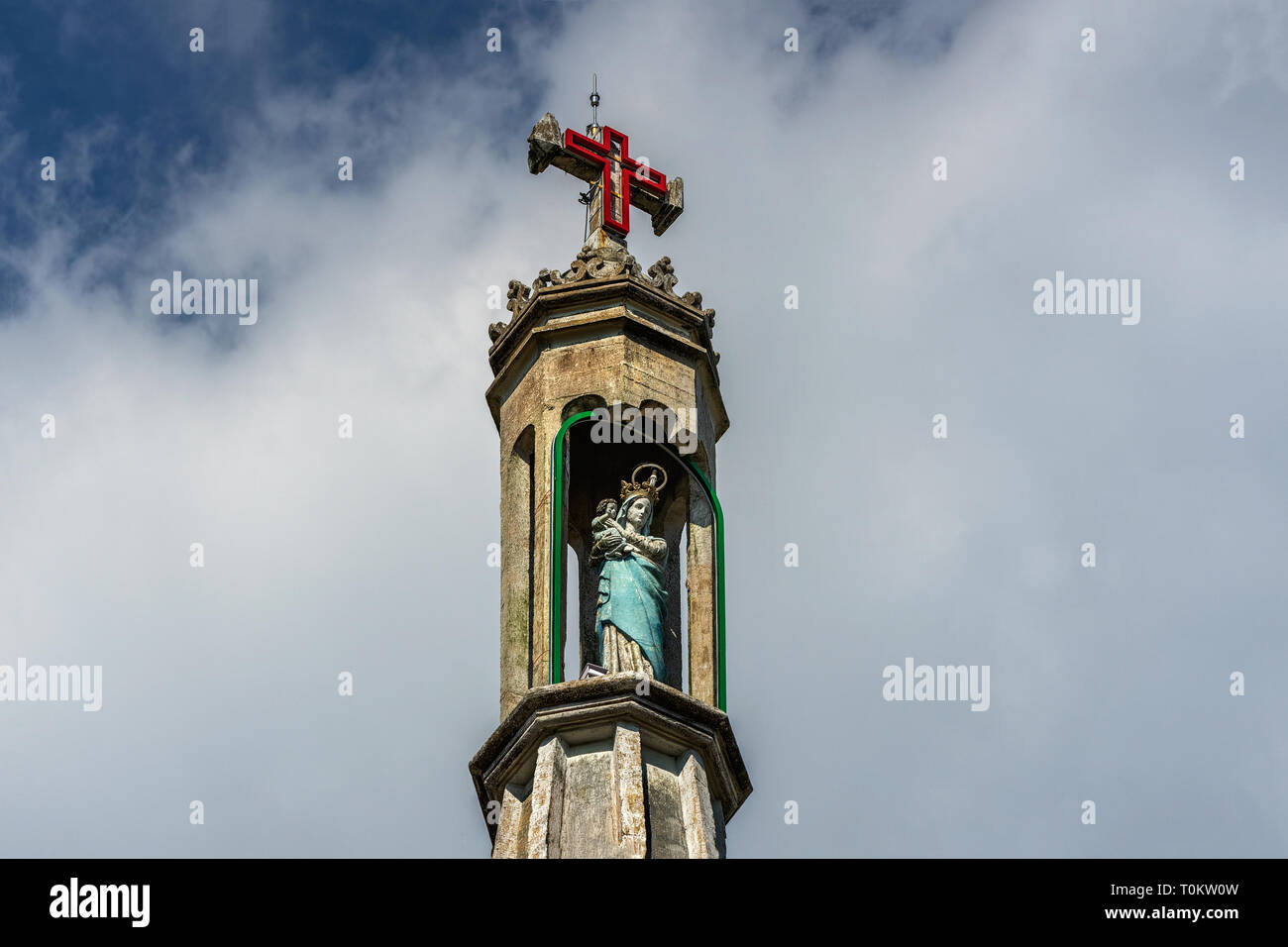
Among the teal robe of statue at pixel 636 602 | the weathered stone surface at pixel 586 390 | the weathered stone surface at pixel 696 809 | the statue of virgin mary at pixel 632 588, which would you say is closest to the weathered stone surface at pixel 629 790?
the weathered stone surface at pixel 696 809

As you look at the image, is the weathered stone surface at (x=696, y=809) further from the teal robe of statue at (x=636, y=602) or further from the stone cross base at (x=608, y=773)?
the teal robe of statue at (x=636, y=602)

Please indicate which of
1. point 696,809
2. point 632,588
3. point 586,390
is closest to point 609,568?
point 632,588

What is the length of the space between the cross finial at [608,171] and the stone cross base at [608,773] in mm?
6531

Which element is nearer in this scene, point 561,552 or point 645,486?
point 561,552

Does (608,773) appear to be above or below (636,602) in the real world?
below

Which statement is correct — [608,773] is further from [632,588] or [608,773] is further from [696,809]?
[632,588]

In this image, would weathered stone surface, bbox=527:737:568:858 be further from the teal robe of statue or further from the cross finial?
the cross finial

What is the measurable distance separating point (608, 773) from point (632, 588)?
251 cm

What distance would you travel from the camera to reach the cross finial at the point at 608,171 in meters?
31.7

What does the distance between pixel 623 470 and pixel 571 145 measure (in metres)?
3.71

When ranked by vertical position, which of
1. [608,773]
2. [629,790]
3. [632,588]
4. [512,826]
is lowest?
[512,826]

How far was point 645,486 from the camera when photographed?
2931cm

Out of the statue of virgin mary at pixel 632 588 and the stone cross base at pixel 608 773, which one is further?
the statue of virgin mary at pixel 632 588
